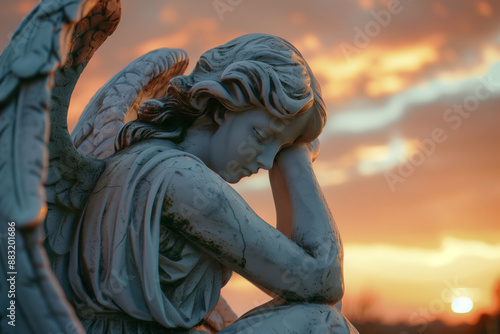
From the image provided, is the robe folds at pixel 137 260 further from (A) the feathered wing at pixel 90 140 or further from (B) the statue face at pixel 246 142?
(B) the statue face at pixel 246 142

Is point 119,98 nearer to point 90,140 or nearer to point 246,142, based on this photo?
point 90,140

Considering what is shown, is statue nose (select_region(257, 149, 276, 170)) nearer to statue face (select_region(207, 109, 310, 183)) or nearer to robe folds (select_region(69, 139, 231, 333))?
statue face (select_region(207, 109, 310, 183))

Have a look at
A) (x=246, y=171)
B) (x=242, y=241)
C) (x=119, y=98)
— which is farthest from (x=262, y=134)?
(x=119, y=98)

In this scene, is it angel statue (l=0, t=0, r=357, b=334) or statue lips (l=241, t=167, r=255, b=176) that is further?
statue lips (l=241, t=167, r=255, b=176)

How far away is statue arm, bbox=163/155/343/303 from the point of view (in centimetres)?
214

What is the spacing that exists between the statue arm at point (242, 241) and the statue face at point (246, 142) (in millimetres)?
297

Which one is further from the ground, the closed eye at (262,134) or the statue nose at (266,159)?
the closed eye at (262,134)

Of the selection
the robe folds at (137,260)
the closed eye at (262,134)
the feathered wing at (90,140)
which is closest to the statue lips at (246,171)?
the closed eye at (262,134)

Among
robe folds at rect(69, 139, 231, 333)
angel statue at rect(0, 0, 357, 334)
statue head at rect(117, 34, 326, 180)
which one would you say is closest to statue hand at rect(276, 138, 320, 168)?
angel statue at rect(0, 0, 357, 334)

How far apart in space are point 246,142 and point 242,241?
500 mm

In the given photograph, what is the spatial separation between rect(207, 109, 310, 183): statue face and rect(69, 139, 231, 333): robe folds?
11.0 inches

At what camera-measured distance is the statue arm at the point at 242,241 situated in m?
2.14

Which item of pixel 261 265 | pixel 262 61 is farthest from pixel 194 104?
pixel 261 265

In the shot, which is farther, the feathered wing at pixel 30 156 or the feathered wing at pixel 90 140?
the feathered wing at pixel 90 140
